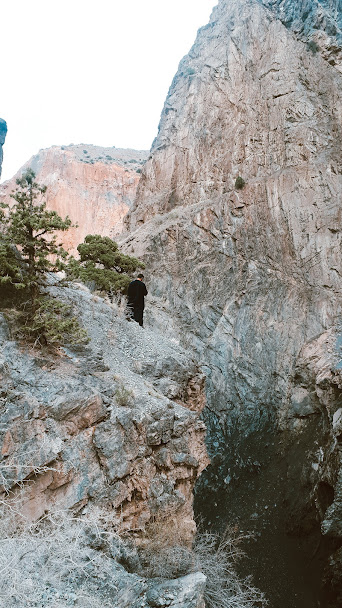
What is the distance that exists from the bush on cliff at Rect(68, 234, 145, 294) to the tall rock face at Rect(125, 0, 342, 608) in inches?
157

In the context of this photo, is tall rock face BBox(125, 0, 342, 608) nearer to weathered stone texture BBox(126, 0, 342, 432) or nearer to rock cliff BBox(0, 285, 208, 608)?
weathered stone texture BBox(126, 0, 342, 432)

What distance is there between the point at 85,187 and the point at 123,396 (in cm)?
4571

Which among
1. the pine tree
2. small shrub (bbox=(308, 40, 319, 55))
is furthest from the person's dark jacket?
small shrub (bbox=(308, 40, 319, 55))

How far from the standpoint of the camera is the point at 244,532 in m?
15.7

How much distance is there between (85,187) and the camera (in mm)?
50188

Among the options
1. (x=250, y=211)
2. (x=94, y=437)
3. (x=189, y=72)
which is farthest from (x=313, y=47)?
(x=94, y=437)

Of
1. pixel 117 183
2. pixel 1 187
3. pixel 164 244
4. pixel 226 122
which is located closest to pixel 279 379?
pixel 164 244

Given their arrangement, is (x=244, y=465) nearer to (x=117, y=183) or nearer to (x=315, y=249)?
(x=315, y=249)

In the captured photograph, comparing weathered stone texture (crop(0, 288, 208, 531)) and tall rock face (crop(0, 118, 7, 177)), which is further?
tall rock face (crop(0, 118, 7, 177))

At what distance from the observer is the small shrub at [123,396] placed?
27.2ft

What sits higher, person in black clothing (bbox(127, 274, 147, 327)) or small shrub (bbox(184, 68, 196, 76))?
small shrub (bbox(184, 68, 196, 76))

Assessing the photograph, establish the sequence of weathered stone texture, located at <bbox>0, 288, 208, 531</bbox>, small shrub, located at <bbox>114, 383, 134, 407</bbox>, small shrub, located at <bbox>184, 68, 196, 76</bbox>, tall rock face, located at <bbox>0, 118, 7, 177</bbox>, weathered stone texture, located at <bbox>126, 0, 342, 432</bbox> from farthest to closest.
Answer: small shrub, located at <bbox>184, 68, 196, 76</bbox> < weathered stone texture, located at <bbox>126, 0, 342, 432</bbox> < tall rock face, located at <bbox>0, 118, 7, 177</bbox> < small shrub, located at <bbox>114, 383, 134, 407</bbox> < weathered stone texture, located at <bbox>0, 288, 208, 531</bbox>

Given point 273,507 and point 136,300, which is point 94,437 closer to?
point 136,300

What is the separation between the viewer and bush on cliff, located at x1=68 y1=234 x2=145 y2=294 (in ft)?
57.7
